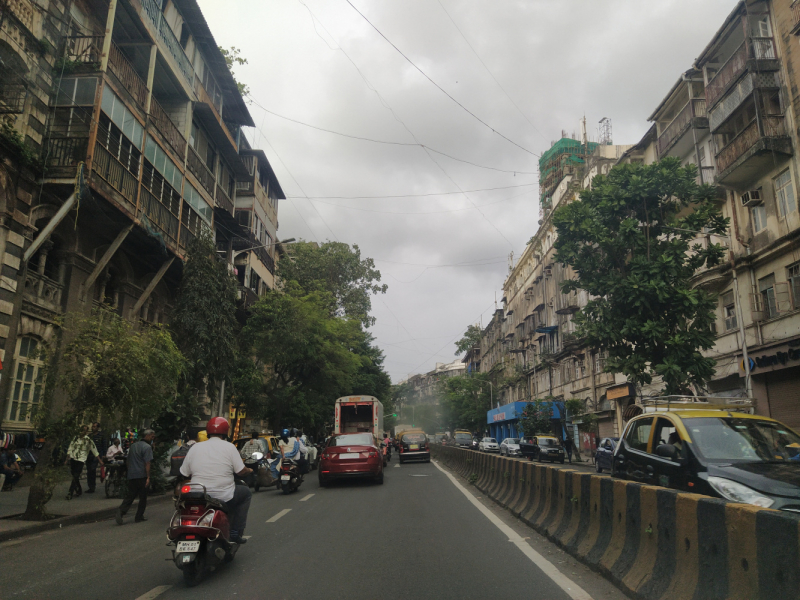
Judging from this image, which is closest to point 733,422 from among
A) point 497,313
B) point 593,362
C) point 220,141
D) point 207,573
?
point 207,573

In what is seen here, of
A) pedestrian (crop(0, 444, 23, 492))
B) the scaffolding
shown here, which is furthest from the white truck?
the scaffolding

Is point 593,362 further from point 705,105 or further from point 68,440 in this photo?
point 68,440

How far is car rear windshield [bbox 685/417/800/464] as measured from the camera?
22.6ft

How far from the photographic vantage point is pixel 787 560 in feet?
11.4

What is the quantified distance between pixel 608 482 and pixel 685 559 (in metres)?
1.82

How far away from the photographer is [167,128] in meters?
21.5

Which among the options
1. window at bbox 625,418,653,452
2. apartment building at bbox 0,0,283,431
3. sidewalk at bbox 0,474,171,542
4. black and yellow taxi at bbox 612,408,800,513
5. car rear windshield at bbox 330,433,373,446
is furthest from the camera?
car rear windshield at bbox 330,433,373,446

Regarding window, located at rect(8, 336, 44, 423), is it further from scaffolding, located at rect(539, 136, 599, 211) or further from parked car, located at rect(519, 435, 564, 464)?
scaffolding, located at rect(539, 136, 599, 211)

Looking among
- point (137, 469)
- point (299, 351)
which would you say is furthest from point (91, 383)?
point (299, 351)

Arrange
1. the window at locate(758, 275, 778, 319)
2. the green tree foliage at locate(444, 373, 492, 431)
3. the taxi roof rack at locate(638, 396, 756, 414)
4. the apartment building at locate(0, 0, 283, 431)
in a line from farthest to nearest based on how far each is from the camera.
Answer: the green tree foliage at locate(444, 373, 492, 431)
the window at locate(758, 275, 778, 319)
the apartment building at locate(0, 0, 283, 431)
the taxi roof rack at locate(638, 396, 756, 414)

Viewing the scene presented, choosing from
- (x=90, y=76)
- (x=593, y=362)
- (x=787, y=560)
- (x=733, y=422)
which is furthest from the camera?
(x=593, y=362)

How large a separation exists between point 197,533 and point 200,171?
21631mm

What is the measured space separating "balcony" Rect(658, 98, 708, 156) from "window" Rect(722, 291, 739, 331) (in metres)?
6.82

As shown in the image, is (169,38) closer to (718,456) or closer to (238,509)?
(238,509)
